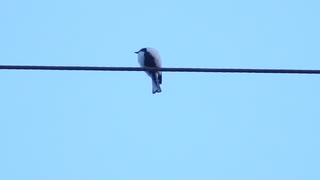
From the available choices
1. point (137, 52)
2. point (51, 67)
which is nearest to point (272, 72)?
point (51, 67)

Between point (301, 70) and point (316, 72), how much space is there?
0.41ft

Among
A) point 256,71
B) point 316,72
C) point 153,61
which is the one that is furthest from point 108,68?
point 153,61

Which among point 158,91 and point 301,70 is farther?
point 158,91

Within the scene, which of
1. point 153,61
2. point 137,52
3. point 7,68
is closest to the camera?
point 7,68

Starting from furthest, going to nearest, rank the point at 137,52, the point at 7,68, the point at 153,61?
the point at 137,52 < the point at 153,61 < the point at 7,68

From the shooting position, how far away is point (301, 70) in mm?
6105

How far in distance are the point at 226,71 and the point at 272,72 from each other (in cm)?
36

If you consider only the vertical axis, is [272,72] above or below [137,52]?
below

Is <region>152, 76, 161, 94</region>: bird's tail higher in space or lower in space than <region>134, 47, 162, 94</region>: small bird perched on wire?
lower

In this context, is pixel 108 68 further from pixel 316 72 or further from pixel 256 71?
pixel 316 72

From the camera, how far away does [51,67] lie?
605cm

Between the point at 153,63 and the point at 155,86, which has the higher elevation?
the point at 153,63

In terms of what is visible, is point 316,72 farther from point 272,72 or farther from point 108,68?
point 108,68

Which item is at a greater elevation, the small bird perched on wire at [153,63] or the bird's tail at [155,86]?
the small bird perched on wire at [153,63]
